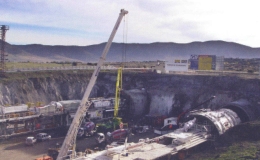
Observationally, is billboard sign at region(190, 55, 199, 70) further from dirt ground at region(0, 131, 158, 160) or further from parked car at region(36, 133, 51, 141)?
parked car at region(36, 133, 51, 141)

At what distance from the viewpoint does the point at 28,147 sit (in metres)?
36.8

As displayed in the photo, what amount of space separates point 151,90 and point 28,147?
24.0m

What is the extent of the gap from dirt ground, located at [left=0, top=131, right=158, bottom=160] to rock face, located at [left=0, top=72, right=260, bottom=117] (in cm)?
1010

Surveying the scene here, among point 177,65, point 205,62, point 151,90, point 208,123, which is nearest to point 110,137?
point 208,123

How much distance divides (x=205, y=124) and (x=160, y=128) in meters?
7.92

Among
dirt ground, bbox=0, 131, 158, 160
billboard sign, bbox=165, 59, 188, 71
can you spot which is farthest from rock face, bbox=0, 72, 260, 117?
dirt ground, bbox=0, 131, 158, 160

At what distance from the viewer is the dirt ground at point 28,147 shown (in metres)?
33.9

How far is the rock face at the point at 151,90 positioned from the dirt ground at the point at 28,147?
398 inches

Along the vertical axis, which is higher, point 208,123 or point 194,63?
point 194,63

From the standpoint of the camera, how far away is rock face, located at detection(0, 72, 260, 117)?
48719 mm

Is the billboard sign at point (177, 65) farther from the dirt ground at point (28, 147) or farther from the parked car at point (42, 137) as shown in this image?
the parked car at point (42, 137)

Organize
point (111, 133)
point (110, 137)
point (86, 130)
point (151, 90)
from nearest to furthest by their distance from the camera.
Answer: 1. point (110, 137)
2. point (111, 133)
3. point (86, 130)
4. point (151, 90)

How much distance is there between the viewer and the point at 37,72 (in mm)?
57250

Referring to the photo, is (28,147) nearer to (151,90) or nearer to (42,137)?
(42,137)
